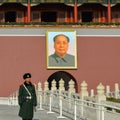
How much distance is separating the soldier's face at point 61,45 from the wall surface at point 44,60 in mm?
1000

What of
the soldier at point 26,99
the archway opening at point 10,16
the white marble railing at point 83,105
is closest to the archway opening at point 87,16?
the archway opening at point 10,16

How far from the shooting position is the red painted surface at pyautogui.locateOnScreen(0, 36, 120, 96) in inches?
1597

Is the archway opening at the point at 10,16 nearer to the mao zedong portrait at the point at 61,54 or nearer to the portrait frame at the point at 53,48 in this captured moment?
the portrait frame at the point at 53,48

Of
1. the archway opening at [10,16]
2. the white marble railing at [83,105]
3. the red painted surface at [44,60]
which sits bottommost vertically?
the white marble railing at [83,105]

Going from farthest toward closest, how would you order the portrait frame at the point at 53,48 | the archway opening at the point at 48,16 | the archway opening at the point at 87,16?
the archway opening at the point at 87,16 < the archway opening at the point at 48,16 < the portrait frame at the point at 53,48

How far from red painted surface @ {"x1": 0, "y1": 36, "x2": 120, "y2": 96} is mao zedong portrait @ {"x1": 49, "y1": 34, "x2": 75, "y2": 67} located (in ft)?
2.00

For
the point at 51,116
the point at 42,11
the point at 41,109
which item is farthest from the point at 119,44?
the point at 51,116

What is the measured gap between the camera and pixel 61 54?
134 feet

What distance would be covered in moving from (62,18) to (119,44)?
7.32 meters

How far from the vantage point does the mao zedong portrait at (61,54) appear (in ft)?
134

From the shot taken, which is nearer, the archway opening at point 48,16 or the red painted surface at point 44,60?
the red painted surface at point 44,60

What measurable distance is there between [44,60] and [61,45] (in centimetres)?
188

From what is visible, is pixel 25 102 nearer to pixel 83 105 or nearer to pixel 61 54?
pixel 83 105

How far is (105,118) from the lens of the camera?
15.8m
